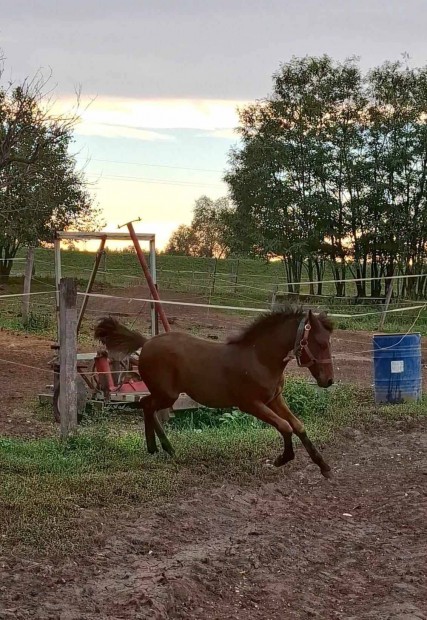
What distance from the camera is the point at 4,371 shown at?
1048 cm

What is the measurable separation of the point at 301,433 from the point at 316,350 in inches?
27.2

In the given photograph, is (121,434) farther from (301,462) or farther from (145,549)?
(145,549)

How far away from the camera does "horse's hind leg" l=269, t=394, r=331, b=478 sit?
543 centimetres

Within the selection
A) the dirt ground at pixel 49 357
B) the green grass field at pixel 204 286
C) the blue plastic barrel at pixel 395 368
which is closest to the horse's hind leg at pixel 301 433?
the green grass field at pixel 204 286

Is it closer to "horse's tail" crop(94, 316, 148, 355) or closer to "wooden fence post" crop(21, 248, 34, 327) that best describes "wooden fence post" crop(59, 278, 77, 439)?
"horse's tail" crop(94, 316, 148, 355)

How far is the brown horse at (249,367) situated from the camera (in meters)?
5.23

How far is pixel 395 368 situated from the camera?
855 cm

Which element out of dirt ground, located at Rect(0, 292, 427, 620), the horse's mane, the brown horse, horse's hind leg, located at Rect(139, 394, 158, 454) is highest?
the horse's mane

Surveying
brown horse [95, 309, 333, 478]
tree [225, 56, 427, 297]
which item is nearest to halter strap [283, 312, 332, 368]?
brown horse [95, 309, 333, 478]

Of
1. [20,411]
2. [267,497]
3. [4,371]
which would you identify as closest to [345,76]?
[4,371]

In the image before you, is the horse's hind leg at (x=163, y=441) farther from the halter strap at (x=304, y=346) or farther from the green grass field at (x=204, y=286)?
the green grass field at (x=204, y=286)

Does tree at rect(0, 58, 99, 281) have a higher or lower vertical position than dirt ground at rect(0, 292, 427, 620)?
higher

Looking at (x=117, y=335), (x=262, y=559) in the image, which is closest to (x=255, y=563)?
(x=262, y=559)

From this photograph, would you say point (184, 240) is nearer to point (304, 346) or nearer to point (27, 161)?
point (27, 161)
